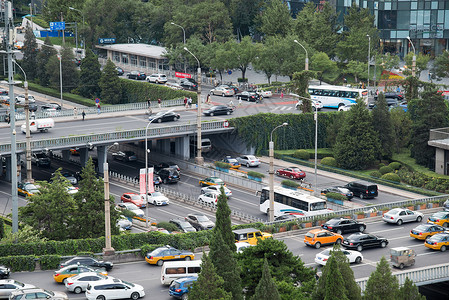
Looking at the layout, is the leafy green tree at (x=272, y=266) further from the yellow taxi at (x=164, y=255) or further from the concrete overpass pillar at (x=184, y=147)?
the concrete overpass pillar at (x=184, y=147)

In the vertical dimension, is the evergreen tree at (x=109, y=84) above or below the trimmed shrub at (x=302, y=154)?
above

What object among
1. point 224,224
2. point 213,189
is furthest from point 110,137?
point 224,224

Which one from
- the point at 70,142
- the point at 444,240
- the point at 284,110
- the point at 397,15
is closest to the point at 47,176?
the point at 70,142

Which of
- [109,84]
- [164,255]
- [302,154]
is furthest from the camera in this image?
[109,84]

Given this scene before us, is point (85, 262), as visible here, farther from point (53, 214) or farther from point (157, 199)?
point (157, 199)

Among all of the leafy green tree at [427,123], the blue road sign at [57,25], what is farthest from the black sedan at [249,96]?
the blue road sign at [57,25]

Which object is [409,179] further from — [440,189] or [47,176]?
[47,176]
